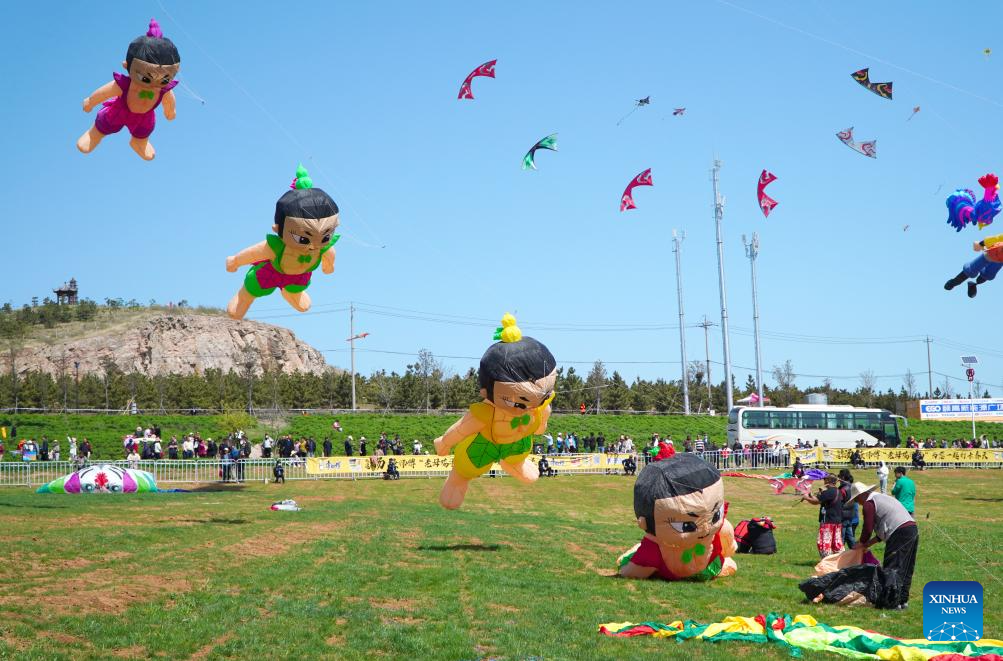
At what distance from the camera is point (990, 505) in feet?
95.8

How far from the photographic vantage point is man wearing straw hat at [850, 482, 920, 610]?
12641mm

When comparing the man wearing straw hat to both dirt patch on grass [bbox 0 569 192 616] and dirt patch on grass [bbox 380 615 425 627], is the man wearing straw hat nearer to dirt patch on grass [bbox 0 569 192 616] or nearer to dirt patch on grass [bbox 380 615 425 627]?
dirt patch on grass [bbox 380 615 425 627]

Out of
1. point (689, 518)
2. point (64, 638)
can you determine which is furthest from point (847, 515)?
point (64, 638)

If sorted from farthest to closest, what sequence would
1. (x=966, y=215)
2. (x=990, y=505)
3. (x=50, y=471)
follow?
(x=50, y=471)
(x=990, y=505)
(x=966, y=215)

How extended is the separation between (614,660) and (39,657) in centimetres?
589

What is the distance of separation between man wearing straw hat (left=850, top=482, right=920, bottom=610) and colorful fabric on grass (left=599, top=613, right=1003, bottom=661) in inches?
79.8

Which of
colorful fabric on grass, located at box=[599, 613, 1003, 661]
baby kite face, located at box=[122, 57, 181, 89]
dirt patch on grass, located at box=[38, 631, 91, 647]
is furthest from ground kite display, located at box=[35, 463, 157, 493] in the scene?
colorful fabric on grass, located at box=[599, 613, 1003, 661]

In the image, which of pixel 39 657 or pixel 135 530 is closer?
pixel 39 657

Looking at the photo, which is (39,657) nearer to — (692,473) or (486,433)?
(486,433)

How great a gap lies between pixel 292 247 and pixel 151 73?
4029 mm

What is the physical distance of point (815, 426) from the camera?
5409cm

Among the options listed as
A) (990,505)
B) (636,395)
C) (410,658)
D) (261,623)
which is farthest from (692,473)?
(636,395)

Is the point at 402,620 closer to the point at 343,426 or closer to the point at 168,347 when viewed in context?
the point at 343,426

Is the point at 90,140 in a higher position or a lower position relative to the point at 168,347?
lower
